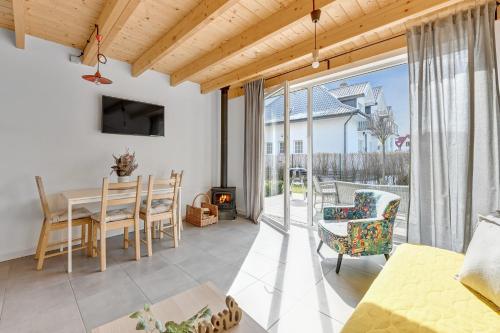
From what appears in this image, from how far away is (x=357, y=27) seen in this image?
2.34 meters

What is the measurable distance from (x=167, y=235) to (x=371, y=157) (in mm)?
3059

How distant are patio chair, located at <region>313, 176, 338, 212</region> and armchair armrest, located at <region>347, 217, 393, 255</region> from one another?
1.25m

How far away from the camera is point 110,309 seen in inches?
67.4

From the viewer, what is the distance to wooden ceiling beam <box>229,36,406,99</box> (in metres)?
2.63

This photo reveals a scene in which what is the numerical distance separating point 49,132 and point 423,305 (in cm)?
386

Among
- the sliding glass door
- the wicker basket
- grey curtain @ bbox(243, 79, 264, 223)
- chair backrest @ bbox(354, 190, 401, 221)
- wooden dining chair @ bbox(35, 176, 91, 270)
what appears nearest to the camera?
chair backrest @ bbox(354, 190, 401, 221)

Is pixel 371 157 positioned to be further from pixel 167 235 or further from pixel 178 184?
pixel 167 235

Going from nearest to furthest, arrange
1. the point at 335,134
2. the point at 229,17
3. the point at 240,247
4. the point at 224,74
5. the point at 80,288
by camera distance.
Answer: the point at 80,288
the point at 229,17
the point at 240,247
the point at 335,134
the point at 224,74

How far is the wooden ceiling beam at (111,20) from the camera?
1955 mm

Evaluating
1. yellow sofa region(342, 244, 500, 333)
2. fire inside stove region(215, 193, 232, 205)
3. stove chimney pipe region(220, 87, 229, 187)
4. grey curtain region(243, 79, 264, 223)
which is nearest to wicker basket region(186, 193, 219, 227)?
fire inside stove region(215, 193, 232, 205)

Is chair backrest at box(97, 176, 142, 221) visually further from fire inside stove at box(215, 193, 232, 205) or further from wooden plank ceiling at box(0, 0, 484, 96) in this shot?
fire inside stove at box(215, 193, 232, 205)

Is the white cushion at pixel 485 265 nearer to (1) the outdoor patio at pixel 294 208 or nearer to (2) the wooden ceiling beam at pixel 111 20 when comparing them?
(1) the outdoor patio at pixel 294 208

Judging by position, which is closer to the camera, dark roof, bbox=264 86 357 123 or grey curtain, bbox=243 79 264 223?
dark roof, bbox=264 86 357 123

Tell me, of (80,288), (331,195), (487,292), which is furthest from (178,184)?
(487,292)
